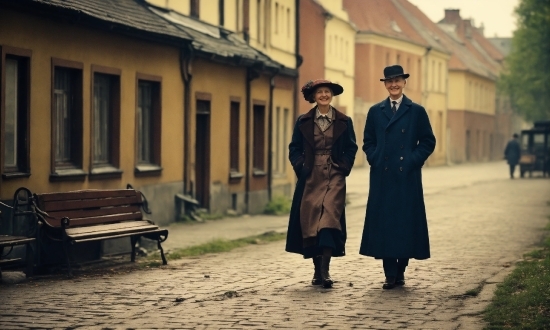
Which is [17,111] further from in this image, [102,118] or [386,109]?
[386,109]

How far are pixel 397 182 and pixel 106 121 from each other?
8.79 m

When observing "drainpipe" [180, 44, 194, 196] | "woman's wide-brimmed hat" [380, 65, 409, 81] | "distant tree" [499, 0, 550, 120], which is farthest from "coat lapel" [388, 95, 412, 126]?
"distant tree" [499, 0, 550, 120]

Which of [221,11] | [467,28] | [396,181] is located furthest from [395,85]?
[467,28]

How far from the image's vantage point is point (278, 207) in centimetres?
2841

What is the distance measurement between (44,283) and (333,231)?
9.84 feet

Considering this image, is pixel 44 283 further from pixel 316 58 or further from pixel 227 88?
pixel 316 58

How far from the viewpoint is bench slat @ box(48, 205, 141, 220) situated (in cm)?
1340

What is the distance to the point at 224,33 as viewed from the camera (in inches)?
1100

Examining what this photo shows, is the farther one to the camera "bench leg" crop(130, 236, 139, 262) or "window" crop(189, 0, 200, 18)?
"window" crop(189, 0, 200, 18)

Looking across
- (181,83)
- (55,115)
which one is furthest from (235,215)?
(55,115)

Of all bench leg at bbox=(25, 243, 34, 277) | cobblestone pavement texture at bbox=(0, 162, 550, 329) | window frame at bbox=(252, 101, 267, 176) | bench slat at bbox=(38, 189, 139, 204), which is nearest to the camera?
cobblestone pavement texture at bbox=(0, 162, 550, 329)

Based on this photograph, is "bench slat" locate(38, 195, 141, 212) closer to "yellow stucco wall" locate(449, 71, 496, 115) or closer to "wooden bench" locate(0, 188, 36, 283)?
"wooden bench" locate(0, 188, 36, 283)

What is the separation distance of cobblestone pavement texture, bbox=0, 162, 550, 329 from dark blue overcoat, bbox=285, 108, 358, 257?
1.67 ft

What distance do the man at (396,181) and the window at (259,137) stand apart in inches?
684
